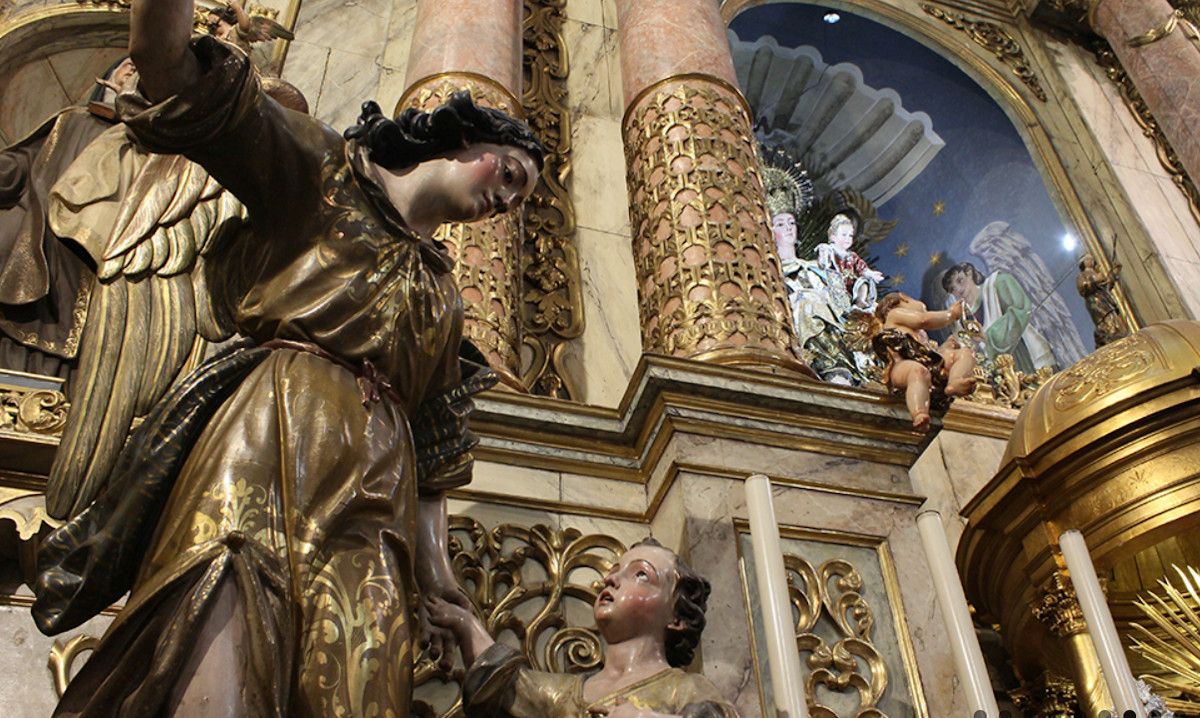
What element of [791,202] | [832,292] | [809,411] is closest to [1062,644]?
[809,411]

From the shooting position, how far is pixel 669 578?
84.0 inches

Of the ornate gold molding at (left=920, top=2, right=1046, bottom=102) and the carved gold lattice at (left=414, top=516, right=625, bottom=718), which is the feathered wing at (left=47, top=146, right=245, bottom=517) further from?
the ornate gold molding at (left=920, top=2, right=1046, bottom=102)

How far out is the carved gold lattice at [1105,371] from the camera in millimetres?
3557

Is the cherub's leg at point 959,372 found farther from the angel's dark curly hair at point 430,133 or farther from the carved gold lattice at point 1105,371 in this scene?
the angel's dark curly hair at point 430,133

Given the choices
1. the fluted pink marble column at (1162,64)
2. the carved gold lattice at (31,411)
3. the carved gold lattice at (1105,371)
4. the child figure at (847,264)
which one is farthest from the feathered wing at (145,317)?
the fluted pink marble column at (1162,64)

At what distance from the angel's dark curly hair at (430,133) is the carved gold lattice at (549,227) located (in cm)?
183

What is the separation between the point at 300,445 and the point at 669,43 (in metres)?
3.54

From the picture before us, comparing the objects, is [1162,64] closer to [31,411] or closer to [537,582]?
[537,582]

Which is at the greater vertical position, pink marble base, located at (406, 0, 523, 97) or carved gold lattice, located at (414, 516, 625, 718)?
pink marble base, located at (406, 0, 523, 97)

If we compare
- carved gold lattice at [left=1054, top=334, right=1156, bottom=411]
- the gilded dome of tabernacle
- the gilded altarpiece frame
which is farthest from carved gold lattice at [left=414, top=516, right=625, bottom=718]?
carved gold lattice at [left=1054, top=334, right=1156, bottom=411]

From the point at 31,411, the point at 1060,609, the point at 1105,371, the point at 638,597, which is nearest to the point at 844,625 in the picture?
A: the point at 638,597

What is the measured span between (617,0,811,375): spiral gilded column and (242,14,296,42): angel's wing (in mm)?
1405

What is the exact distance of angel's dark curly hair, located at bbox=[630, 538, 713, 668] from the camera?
2109 millimetres

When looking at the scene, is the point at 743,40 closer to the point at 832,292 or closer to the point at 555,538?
the point at 832,292
